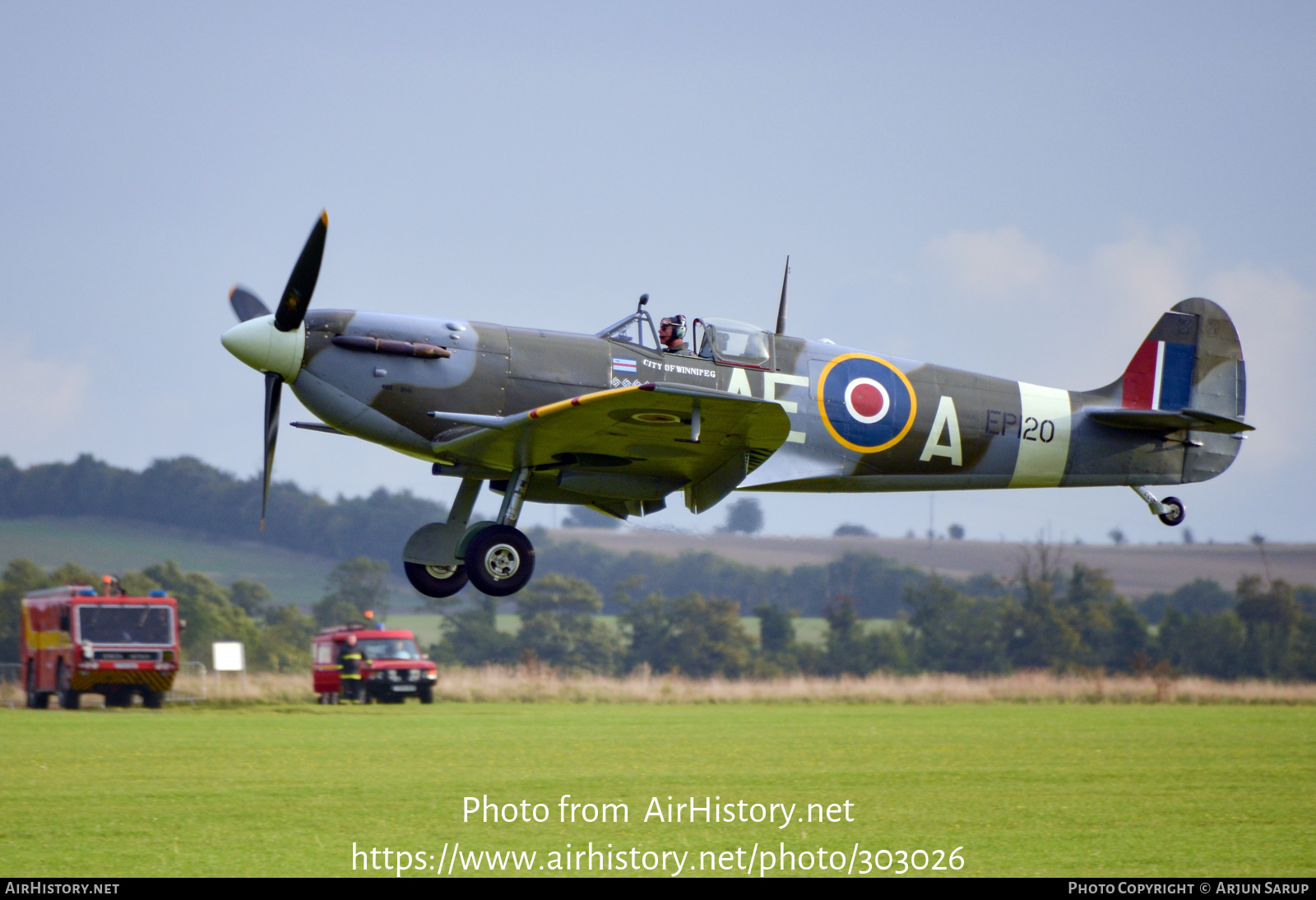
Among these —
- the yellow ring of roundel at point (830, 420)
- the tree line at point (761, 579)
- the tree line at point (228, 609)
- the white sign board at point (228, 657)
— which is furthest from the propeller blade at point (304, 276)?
the tree line at point (761, 579)

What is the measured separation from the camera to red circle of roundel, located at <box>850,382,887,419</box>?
532 inches

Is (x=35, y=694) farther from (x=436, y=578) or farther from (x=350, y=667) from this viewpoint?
(x=436, y=578)

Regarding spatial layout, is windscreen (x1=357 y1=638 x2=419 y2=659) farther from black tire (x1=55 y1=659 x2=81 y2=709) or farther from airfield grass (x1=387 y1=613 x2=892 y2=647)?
airfield grass (x1=387 y1=613 x2=892 y2=647)

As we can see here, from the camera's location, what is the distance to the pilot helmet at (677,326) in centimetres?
1284

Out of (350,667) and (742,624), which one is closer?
(350,667)

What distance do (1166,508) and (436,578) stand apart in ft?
23.8

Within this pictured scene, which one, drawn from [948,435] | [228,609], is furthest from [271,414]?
[228,609]

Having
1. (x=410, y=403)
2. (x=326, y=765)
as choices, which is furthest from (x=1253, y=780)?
(x=410, y=403)

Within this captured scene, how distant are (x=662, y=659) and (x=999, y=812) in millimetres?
48014

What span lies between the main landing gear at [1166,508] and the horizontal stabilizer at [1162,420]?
2.17 ft

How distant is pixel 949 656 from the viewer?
65.8m

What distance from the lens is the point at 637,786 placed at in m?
21.4

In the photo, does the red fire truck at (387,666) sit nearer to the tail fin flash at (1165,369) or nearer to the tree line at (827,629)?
the tree line at (827,629)

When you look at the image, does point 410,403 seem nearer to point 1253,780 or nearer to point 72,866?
point 72,866
